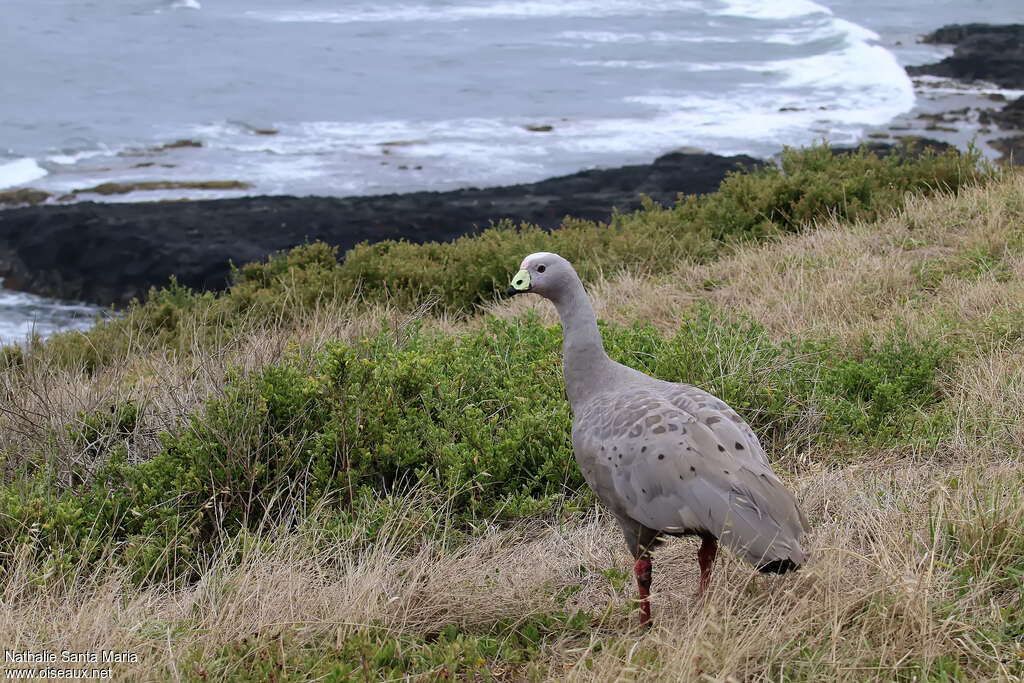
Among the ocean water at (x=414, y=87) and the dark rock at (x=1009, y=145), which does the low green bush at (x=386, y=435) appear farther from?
the dark rock at (x=1009, y=145)

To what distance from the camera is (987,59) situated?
109 feet

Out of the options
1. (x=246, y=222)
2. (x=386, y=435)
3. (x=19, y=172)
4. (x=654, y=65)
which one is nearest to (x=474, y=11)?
(x=654, y=65)

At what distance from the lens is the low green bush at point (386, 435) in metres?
Answer: 5.04

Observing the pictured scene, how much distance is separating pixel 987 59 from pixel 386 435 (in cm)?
3425

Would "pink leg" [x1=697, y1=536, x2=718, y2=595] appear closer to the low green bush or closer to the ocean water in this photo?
the low green bush

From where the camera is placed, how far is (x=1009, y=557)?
12.6ft

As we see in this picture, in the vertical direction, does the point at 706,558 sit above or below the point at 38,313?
above

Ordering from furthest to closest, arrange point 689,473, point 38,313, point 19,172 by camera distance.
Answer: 1. point 19,172
2. point 38,313
3. point 689,473

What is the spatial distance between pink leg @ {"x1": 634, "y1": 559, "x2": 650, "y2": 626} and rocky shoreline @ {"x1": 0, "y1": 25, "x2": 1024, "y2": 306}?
1301cm

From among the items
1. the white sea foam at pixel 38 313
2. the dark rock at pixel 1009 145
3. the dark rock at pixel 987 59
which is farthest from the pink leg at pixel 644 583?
the dark rock at pixel 987 59

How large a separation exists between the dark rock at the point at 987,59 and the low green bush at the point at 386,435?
29.4 m

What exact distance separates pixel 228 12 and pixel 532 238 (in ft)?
120

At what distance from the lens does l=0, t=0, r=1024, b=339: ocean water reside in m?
24.1

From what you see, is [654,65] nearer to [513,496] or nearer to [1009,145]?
[1009,145]
